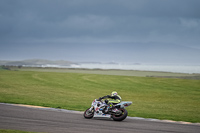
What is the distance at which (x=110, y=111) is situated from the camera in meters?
18.0

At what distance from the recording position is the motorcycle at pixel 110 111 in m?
17.6

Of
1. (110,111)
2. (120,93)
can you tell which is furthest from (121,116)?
(120,93)

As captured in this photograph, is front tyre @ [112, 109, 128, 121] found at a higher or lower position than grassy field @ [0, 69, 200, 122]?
higher

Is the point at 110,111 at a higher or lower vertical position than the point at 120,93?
higher

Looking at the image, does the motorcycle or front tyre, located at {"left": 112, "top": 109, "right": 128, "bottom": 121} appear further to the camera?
the motorcycle

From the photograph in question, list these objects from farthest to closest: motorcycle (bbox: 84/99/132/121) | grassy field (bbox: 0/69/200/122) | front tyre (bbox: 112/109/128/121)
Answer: grassy field (bbox: 0/69/200/122) < motorcycle (bbox: 84/99/132/121) < front tyre (bbox: 112/109/128/121)

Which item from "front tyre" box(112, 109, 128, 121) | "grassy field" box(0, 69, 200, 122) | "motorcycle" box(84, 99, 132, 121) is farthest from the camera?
"grassy field" box(0, 69, 200, 122)

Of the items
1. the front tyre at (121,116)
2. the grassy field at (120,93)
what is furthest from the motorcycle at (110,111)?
the grassy field at (120,93)

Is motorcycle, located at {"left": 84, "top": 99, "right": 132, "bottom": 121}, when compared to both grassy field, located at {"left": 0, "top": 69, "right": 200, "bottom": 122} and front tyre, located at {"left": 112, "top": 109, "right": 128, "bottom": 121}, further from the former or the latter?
grassy field, located at {"left": 0, "top": 69, "right": 200, "bottom": 122}

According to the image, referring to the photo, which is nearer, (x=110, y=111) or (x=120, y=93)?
(x=110, y=111)

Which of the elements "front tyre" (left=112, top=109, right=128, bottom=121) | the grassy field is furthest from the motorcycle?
the grassy field

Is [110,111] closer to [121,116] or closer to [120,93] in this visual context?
[121,116]

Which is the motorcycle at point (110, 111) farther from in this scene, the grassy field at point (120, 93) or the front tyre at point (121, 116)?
the grassy field at point (120, 93)

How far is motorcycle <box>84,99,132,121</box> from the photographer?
17.6 m
